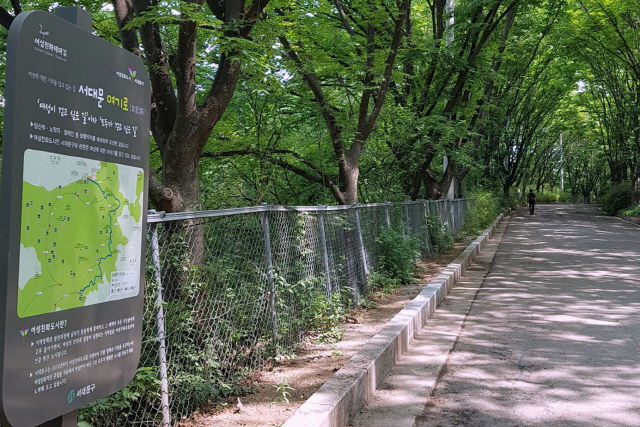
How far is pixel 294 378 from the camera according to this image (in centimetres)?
513

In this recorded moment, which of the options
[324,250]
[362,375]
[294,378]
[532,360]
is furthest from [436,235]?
[362,375]

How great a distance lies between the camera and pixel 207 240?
17.1 feet

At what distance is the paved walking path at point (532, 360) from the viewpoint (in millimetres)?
4488

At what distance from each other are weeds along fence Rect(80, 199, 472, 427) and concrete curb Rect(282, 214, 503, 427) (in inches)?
35.0

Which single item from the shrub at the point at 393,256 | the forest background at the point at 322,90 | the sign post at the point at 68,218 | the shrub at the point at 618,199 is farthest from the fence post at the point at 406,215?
the shrub at the point at 618,199

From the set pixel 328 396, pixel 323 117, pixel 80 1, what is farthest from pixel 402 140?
pixel 328 396

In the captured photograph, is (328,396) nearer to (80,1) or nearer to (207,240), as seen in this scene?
(207,240)

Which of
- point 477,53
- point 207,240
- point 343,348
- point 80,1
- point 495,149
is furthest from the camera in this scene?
point 495,149

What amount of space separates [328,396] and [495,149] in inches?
1362

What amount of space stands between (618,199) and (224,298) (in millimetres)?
38927

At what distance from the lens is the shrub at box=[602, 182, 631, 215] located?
3684 cm

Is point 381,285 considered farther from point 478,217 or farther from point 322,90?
point 478,217

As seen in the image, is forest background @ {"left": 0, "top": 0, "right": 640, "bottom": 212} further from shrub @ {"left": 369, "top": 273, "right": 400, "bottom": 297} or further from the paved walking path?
the paved walking path

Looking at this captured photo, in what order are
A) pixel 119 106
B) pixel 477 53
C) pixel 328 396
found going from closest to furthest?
pixel 119 106, pixel 328 396, pixel 477 53
